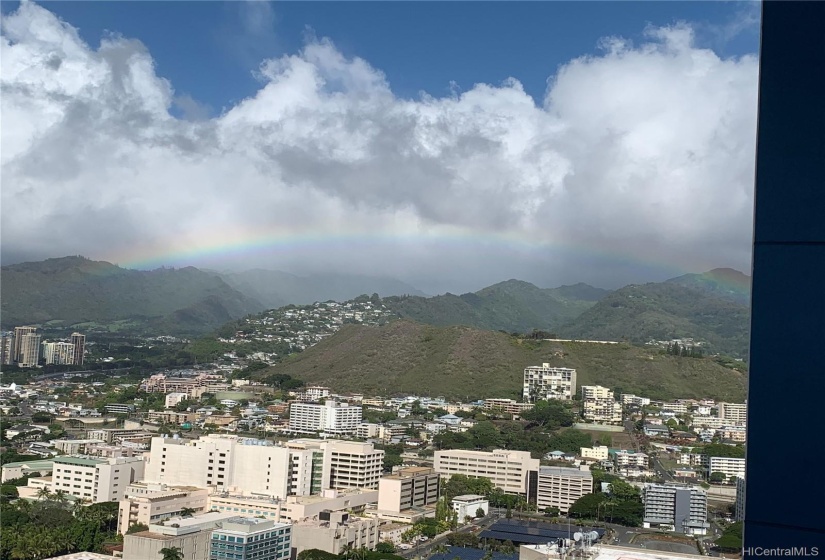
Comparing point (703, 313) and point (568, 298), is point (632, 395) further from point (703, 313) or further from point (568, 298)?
point (568, 298)

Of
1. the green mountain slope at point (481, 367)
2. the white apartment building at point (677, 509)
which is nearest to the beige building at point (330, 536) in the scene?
the white apartment building at point (677, 509)

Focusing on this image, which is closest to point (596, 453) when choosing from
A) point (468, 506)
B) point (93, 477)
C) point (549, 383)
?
point (468, 506)

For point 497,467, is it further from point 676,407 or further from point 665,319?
point 665,319

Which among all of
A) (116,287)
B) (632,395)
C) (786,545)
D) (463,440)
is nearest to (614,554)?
(786,545)

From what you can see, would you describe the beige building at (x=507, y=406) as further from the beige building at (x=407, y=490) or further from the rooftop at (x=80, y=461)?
the rooftop at (x=80, y=461)

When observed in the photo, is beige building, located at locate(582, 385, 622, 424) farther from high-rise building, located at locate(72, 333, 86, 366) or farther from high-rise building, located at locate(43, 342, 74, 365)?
high-rise building, located at locate(43, 342, 74, 365)
